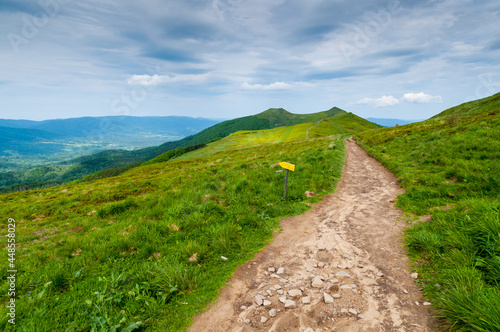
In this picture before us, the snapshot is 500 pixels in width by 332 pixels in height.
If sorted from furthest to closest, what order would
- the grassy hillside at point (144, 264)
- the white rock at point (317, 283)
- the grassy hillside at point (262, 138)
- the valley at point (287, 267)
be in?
the grassy hillside at point (262, 138)
the white rock at point (317, 283)
the grassy hillside at point (144, 264)
the valley at point (287, 267)

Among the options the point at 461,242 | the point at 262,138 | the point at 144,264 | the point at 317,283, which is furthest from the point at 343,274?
the point at 262,138

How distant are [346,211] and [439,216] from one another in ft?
10.5

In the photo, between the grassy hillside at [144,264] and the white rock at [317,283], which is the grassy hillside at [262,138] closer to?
the grassy hillside at [144,264]

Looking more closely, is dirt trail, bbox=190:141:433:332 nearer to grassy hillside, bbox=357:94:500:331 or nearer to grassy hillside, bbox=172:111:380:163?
grassy hillside, bbox=357:94:500:331

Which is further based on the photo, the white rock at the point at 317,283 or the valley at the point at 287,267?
the white rock at the point at 317,283

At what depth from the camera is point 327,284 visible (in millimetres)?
4824

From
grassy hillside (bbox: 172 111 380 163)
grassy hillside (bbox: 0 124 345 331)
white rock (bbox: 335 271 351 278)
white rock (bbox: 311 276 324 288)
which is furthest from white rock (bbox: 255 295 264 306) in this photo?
grassy hillside (bbox: 172 111 380 163)

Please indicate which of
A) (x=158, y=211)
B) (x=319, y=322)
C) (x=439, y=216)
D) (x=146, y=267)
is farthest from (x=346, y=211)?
(x=158, y=211)

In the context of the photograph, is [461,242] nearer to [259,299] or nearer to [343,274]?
[343,274]

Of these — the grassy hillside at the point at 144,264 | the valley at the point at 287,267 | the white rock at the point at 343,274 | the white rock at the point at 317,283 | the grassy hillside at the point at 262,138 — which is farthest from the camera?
the grassy hillside at the point at 262,138

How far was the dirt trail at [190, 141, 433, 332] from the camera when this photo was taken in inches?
154

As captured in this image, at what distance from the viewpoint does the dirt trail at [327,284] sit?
390 centimetres

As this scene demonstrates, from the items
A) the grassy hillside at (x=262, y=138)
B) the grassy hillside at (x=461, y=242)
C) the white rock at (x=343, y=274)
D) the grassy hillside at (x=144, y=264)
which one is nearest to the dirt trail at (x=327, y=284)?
the white rock at (x=343, y=274)

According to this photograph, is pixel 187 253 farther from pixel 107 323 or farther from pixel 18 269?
pixel 18 269
